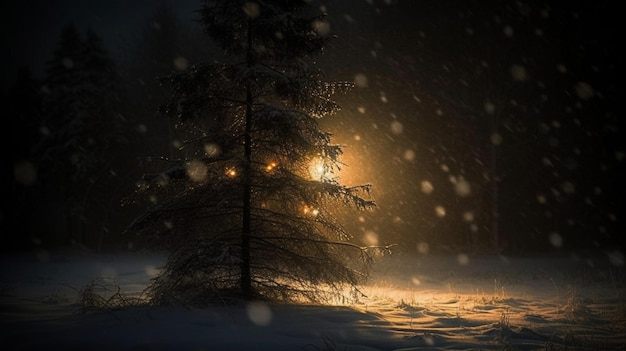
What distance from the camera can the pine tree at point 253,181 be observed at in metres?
7.80

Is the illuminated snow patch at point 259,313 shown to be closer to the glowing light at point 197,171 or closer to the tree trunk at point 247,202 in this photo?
the tree trunk at point 247,202

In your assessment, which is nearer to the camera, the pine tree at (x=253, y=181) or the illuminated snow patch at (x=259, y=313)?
the illuminated snow patch at (x=259, y=313)

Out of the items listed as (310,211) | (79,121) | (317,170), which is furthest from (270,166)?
(79,121)

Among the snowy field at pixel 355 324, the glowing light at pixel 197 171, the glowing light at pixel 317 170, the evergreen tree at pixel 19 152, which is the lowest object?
the snowy field at pixel 355 324

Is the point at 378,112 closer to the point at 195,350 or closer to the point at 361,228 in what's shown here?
the point at 361,228

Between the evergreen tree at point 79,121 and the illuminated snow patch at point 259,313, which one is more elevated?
the evergreen tree at point 79,121

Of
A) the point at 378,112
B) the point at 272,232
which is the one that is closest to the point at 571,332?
the point at 272,232

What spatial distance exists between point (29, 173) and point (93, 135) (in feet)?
21.6

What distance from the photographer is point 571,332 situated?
680 cm

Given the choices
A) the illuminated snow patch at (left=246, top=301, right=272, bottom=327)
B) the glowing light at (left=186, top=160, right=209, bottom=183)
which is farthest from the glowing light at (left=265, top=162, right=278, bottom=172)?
the illuminated snow patch at (left=246, top=301, right=272, bottom=327)

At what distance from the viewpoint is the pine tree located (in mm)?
7801

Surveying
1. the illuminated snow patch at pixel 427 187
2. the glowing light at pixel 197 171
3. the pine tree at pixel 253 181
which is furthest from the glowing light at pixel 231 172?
the illuminated snow patch at pixel 427 187

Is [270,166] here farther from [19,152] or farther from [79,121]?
[19,152]

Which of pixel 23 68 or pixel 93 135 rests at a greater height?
pixel 23 68
